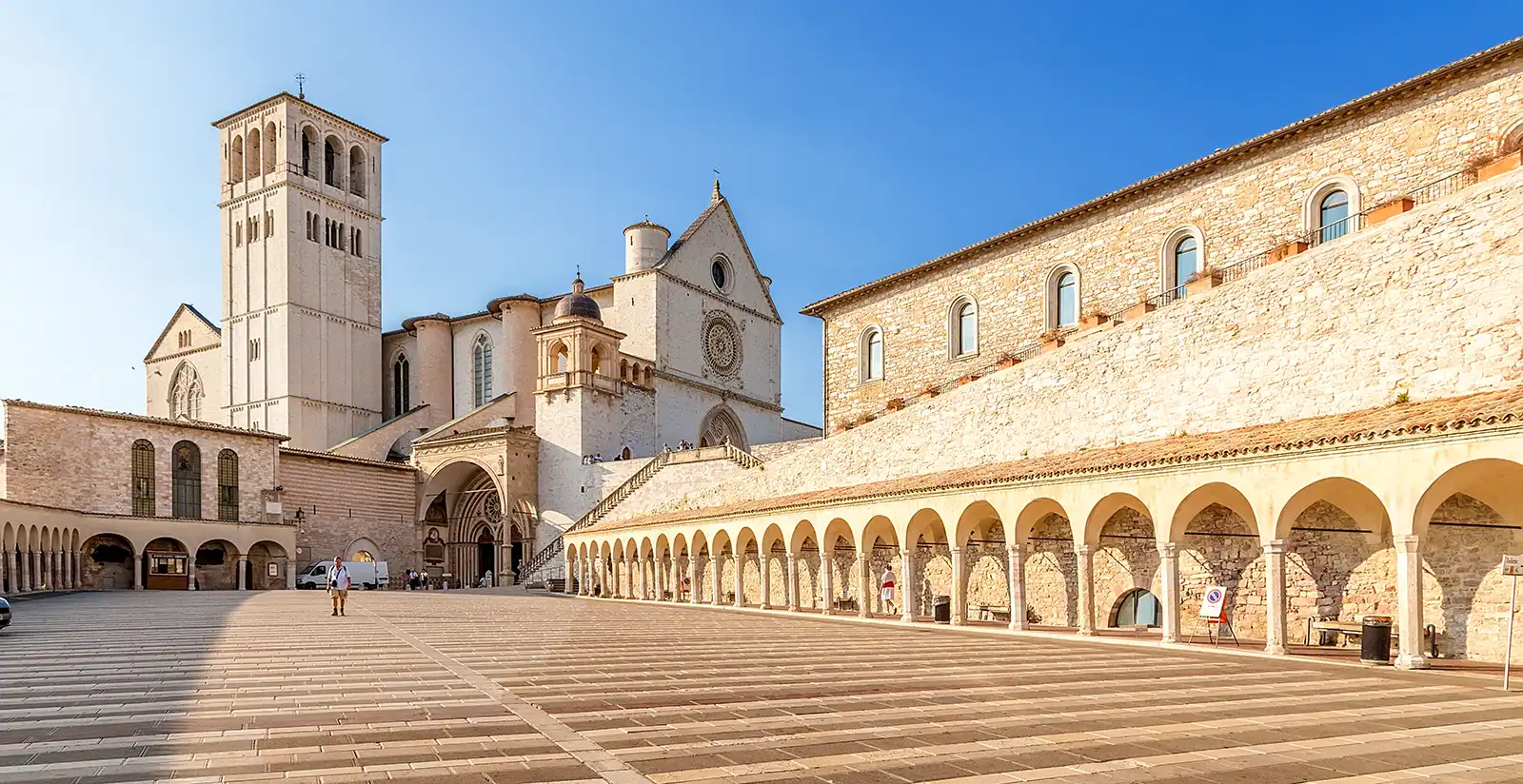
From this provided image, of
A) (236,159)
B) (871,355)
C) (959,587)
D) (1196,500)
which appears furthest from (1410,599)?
(236,159)

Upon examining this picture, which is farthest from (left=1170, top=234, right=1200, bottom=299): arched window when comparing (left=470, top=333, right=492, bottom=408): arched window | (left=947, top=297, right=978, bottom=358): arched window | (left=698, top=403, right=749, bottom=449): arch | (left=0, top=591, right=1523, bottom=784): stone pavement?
(left=470, top=333, right=492, bottom=408): arched window

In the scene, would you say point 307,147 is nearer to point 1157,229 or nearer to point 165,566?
point 165,566

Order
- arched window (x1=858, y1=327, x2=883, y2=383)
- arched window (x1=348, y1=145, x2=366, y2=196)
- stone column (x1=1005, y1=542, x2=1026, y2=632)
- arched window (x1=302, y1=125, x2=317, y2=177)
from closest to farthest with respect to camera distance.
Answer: stone column (x1=1005, y1=542, x2=1026, y2=632)
arched window (x1=858, y1=327, x2=883, y2=383)
arched window (x1=302, y1=125, x2=317, y2=177)
arched window (x1=348, y1=145, x2=366, y2=196)

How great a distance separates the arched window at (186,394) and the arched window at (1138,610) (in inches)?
2441

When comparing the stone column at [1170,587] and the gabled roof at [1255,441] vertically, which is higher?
the gabled roof at [1255,441]

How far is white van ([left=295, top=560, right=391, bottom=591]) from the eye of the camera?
46.6 metres

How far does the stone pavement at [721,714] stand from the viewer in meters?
7.88

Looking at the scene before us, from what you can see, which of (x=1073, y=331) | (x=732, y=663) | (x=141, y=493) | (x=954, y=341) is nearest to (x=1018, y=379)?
(x=1073, y=331)

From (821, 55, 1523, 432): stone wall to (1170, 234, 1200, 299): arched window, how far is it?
0.96 feet

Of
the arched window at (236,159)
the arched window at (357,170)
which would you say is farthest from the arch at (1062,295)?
the arched window at (236,159)

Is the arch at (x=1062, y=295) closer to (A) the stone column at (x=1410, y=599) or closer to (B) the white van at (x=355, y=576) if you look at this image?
(A) the stone column at (x=1410, y=599)

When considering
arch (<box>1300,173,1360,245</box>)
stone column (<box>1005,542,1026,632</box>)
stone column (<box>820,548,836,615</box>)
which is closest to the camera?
stone column (<box>1005,542,1026,632</box>)

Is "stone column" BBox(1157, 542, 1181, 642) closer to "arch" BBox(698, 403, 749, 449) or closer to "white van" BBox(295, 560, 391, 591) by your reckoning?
"white van" BBox(295, 560, 391, 591)

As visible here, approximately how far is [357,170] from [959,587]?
56949 millimetres
